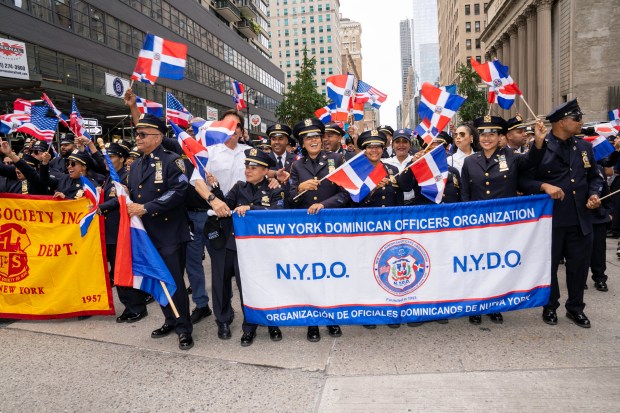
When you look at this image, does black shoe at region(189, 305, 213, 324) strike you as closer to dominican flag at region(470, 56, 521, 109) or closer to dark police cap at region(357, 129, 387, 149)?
dark police cap at region(357, 129, 387, 149)

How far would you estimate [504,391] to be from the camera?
3295 mm

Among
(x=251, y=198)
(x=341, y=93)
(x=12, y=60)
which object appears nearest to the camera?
(x=251, y=198)

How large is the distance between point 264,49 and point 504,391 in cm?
Result: 6794

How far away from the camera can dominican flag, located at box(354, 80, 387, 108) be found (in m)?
9.69

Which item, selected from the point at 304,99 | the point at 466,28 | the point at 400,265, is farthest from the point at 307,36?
the point at 400,265

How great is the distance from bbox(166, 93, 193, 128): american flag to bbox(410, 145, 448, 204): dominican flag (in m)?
3.99

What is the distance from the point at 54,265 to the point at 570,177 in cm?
605

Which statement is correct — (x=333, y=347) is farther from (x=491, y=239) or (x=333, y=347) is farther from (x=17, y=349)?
(x=17, y=349)

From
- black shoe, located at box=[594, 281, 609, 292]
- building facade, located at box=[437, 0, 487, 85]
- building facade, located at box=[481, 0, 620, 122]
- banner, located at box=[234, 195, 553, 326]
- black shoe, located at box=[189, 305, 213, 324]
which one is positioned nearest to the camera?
banner, located at box=[234, 195, 553, 326]

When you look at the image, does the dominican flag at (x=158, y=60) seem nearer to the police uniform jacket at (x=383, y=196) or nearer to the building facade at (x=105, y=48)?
the police uniform jacket at (x=383, y=196)

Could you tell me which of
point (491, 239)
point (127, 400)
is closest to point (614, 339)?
point (491, 239)

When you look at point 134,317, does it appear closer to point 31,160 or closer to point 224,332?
point 224,332

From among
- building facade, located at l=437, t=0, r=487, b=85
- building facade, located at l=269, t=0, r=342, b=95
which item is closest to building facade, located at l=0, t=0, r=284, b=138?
building facade, located at l=437, t=0, r=487, b=85

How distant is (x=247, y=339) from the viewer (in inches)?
175
